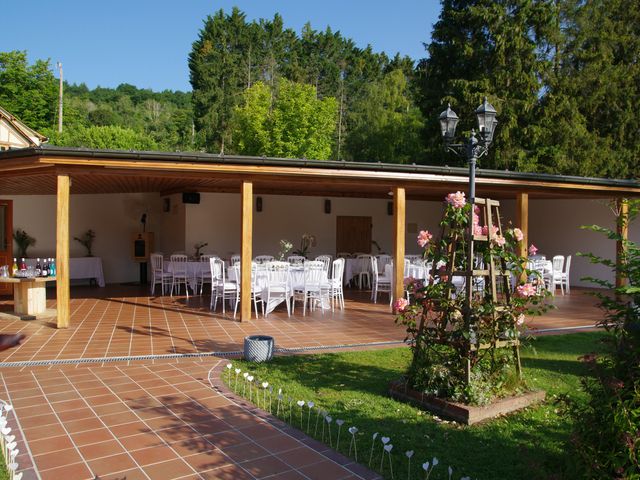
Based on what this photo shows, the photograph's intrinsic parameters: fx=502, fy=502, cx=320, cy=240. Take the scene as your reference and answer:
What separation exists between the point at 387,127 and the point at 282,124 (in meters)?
5.87

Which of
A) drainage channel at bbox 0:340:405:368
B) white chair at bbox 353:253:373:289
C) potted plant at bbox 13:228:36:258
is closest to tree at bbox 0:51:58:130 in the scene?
potted plant at bbox 13:228:36:258

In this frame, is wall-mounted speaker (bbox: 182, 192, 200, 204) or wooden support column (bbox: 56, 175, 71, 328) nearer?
wooden support column (bbox: 56, 175, 71, 328)

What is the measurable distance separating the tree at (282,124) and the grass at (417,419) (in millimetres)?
21725

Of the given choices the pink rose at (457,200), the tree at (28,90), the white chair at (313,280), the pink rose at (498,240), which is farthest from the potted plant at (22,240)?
the tree at (28,90)

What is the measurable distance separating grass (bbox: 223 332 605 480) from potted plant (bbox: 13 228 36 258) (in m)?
9.15

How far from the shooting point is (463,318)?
4.14 metres

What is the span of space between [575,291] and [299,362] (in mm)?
9435

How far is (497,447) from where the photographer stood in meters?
3.37

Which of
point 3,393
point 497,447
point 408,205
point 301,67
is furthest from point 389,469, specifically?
point 301,67

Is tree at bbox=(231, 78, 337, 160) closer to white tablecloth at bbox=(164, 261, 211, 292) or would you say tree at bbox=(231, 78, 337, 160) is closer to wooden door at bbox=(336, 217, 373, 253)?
wooden door at bbox=(336, 217, 373, 253)

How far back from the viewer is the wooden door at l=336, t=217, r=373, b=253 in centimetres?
1409

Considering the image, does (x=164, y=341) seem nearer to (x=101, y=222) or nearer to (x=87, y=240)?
(x=87, y=240)

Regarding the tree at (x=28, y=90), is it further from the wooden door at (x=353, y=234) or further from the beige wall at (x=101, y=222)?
the wooden door at (x=353, y=234)

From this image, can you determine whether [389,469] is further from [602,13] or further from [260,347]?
[602,13]
